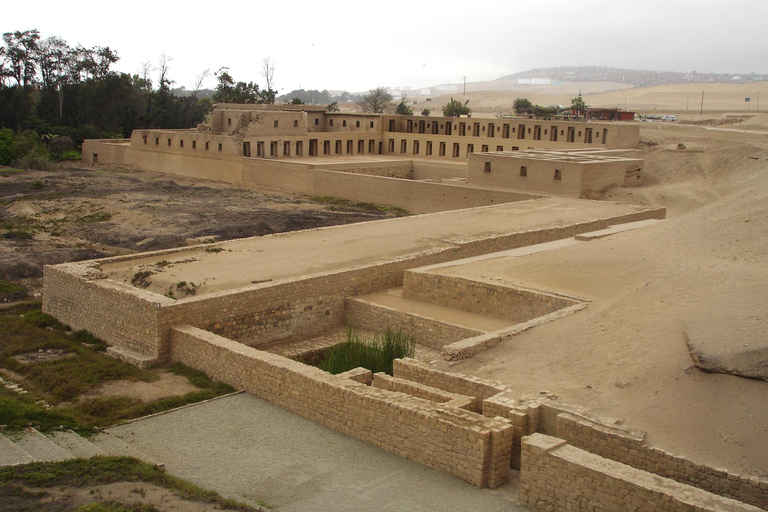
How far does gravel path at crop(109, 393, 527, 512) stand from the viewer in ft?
24.6

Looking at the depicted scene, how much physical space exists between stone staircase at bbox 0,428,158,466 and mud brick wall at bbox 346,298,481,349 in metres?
5.46

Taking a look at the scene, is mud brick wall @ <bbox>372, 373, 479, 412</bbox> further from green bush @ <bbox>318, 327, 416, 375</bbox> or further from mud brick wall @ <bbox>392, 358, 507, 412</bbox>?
green bush @ <bbox>318, 327, 416, 375</bbox>

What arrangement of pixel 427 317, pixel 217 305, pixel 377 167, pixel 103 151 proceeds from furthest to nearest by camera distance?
1. pixel 103 151
2. pixel 377 167
3. pixel 427 317
4. pixel 217 305

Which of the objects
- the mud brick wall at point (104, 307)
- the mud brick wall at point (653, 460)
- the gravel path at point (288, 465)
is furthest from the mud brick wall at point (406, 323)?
the mud brick wall at point (653, 460)

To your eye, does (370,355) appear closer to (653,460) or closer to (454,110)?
(653,460)

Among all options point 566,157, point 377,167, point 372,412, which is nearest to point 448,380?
point 372,412

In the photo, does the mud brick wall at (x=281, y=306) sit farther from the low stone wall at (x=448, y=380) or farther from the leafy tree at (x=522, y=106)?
the leafy tree at (x=522, y=106)

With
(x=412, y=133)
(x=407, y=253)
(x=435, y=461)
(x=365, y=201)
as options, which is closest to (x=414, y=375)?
(x=435, y=461)

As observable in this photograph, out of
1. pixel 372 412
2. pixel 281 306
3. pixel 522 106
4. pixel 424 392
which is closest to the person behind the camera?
pixel 372 412

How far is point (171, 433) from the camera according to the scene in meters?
9.09

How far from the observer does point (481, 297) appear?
13125 millimetres

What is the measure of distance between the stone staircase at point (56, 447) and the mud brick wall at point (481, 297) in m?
6.40

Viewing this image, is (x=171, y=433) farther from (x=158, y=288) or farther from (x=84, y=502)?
(x=158, y=288)

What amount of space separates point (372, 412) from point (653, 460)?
3.03 metres
